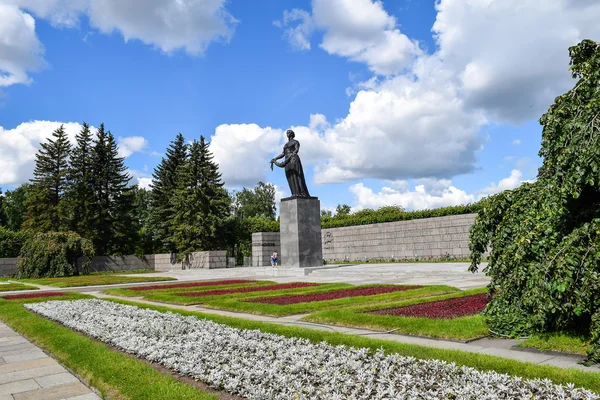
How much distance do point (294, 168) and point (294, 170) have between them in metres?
0.11

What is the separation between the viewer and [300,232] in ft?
72.5

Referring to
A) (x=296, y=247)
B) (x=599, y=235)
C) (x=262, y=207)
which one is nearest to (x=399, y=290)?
(x=599, y=235)

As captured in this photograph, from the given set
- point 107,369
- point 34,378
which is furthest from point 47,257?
point 107,369

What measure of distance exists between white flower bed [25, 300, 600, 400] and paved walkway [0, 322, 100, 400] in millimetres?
910

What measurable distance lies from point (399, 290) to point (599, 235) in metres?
7.65

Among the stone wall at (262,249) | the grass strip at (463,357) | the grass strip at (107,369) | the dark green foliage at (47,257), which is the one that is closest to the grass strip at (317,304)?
the grass strip at (463,357)

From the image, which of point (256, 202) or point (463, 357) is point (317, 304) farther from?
point (256, 202)

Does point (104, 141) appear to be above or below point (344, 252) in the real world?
above

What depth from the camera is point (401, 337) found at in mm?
6457

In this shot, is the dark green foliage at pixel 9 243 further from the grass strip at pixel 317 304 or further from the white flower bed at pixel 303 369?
the white flower bed at pixel 303 369

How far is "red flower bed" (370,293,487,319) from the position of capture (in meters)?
7.89

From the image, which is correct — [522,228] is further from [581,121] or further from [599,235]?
[581,121]

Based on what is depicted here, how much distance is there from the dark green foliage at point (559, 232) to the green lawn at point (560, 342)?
12 centimetres

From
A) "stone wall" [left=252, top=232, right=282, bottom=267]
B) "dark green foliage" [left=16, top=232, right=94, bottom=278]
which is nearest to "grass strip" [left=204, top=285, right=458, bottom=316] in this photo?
"dark green foliage" [left=16, top=232, right=94, bottom=278]
